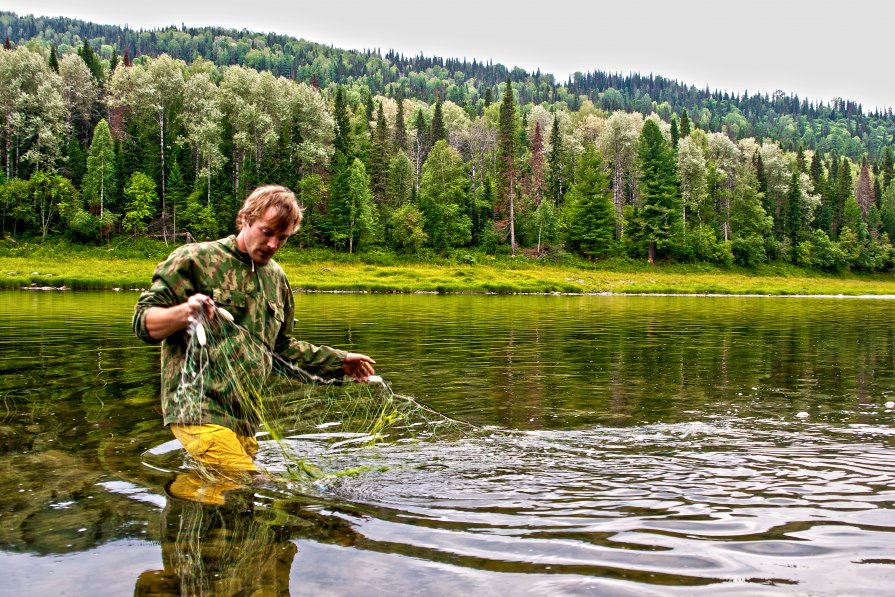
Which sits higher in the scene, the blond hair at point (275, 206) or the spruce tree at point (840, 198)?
the spruce tree at point (840, 198)

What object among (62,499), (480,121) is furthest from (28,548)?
(480,121)

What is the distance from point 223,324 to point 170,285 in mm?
593

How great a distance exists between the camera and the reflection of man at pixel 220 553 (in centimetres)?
519

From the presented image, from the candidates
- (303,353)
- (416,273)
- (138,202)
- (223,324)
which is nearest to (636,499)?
(303,353)

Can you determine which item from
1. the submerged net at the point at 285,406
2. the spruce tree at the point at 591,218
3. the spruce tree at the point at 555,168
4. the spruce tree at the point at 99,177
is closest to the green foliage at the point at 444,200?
the spruce tree at the point at 591,218

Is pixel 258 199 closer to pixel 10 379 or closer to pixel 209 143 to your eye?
pixel 10 379

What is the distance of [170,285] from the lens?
6480mm

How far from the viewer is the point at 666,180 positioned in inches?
3976

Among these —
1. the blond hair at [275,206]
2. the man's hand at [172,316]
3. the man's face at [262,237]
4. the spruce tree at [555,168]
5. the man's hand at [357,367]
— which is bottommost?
the man's hand at [357,367]

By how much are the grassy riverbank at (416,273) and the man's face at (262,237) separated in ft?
179

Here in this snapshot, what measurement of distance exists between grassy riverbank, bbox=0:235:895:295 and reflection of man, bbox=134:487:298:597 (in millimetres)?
54386

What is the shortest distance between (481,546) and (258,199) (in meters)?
3.74

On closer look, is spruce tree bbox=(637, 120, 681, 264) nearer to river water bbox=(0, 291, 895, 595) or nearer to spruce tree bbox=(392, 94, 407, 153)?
spruce tree bbox=(392, 94, 407, 153)

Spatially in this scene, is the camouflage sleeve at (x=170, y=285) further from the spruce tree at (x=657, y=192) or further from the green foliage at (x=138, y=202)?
the spruce tree at (x=657, y=192)
